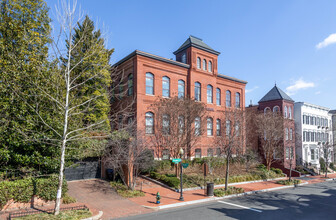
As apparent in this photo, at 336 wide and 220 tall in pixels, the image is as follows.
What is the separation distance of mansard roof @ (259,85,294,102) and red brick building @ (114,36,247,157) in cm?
602

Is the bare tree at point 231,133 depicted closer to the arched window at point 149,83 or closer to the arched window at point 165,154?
the arched window at point 165,154

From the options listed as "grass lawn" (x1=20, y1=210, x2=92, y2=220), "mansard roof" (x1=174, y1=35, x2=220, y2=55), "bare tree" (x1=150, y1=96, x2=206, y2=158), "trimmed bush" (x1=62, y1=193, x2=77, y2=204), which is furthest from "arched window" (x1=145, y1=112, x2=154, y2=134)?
"grass lawn" (x1=20, y1=210, x2=92, y2=220)

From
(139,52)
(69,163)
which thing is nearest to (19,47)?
(69,163)

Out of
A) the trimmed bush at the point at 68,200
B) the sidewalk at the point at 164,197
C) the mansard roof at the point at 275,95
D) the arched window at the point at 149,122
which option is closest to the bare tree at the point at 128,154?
the sidewalk at the point at 164,197

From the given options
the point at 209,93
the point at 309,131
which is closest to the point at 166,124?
the point at 209,93

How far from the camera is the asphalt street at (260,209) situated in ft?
38.8

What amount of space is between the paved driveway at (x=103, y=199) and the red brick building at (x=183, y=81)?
21.4 feet

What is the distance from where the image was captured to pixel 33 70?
42.0 feet

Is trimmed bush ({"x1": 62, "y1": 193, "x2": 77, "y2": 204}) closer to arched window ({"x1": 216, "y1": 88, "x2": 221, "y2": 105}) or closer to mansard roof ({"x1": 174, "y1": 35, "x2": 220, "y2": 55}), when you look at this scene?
mansard roof ({"x1": 174, "y1": 35, "x2": 220, "y2": 55})

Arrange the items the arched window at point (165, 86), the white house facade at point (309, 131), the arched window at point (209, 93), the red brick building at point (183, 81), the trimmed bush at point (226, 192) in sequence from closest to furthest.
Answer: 1. the trimmed bush at point (226, 192)
2. the red brick building at point (183, 81)
3. the arched window at point (165, 86)
4. the arched window at point (209, 93)
5. the white house facade at point (309, 131)

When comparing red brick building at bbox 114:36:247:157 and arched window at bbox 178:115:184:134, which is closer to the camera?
arched window at bbox 178:115:184:134

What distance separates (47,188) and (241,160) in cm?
2138

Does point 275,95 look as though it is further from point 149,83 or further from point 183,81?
point 149,83

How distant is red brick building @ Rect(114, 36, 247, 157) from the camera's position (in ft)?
77.6
